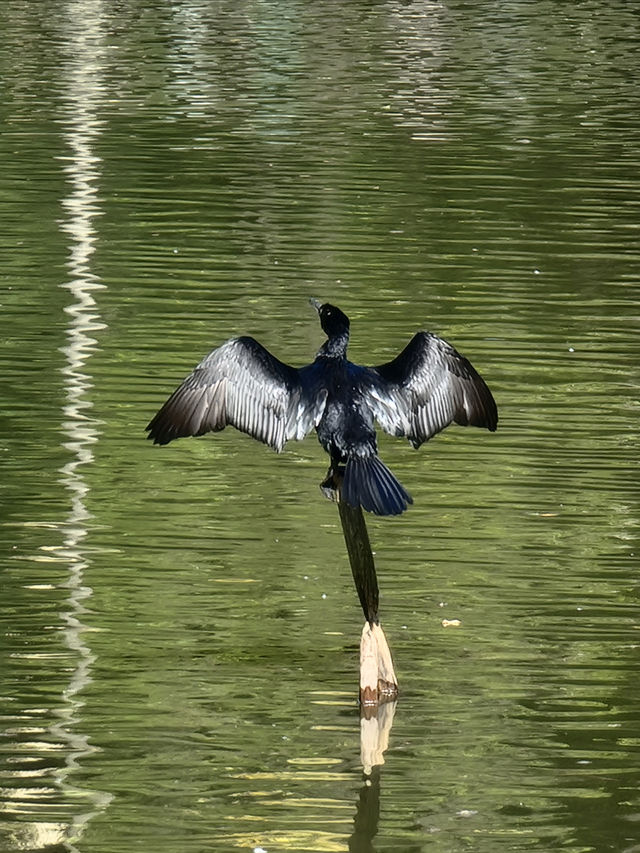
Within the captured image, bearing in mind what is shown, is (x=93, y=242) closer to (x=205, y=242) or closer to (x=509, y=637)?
(x=205, y=242)

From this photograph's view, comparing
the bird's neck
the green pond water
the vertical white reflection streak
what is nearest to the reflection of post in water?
the green pond water

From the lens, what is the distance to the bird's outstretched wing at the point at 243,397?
6926 mm

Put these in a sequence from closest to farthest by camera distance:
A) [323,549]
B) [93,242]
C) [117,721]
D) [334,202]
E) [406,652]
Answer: [117,721], [406,652], [323,549], [93,242], [334,202]

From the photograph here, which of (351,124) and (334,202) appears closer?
(334,202)

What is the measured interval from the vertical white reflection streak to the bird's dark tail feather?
124cm

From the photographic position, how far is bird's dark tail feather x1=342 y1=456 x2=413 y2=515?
6438 millimetres

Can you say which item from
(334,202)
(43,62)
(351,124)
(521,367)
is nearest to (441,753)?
(521,367)

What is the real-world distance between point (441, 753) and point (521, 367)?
555 centimetres

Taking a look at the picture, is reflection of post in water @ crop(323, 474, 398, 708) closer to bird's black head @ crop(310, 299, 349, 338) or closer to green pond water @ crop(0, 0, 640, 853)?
green pond water @ crop(0, 0, 640, 853)

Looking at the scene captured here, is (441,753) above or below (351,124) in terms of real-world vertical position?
above

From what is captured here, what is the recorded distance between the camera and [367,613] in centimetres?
702

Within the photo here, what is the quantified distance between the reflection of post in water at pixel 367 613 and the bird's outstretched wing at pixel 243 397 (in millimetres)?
290

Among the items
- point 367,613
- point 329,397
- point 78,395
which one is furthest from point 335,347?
point 78,395

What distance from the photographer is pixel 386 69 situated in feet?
97.5
